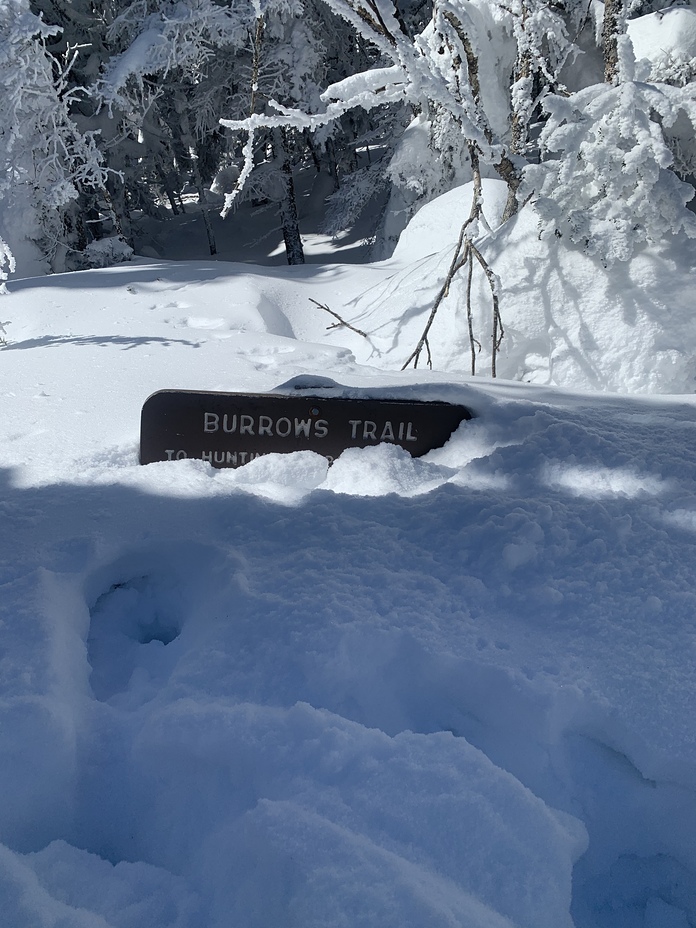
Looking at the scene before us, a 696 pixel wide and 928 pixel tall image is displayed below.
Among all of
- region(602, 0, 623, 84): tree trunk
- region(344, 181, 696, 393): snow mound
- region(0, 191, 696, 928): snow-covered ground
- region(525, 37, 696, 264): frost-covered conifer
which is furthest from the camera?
region(602, 0, 623, 84): tree trunk

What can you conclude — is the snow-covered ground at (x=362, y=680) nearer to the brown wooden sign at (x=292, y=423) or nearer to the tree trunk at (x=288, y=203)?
the brown wooden sign at (x=292, y=423)

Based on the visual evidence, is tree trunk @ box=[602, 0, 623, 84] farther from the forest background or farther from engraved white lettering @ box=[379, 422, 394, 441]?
engraved white lettering @ box=[379, 422, 394, 441]

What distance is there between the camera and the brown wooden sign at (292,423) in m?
2.51

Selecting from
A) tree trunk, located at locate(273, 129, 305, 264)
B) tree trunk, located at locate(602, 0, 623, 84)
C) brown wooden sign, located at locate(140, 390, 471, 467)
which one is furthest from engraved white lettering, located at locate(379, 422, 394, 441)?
tree trunk, located at locate(273, 129, 305, 264)

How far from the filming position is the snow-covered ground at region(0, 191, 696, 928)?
100 cm

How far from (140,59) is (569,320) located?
361 inches

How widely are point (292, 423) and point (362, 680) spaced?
1.33 metres

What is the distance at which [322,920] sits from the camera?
2.98 feet

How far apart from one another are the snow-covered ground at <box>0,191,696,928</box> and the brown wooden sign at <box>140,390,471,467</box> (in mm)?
101

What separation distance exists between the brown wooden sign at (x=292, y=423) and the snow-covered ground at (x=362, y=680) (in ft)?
0.33

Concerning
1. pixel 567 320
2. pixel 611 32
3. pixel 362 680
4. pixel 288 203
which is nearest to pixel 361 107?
pixel 288 203

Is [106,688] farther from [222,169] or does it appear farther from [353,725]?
[222,169]

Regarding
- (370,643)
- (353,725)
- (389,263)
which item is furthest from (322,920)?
(389,263)

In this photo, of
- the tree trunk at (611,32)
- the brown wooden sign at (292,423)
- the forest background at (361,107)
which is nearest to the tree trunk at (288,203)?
the forest background at (361,107)
